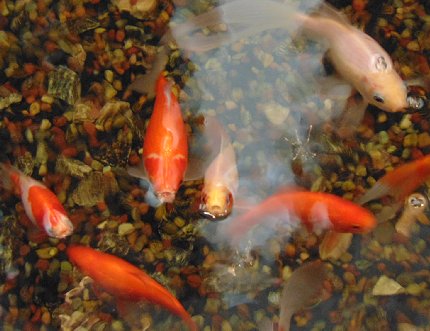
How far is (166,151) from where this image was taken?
247 centimetres

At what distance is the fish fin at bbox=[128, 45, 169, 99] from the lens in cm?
285

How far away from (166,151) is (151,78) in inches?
21.6

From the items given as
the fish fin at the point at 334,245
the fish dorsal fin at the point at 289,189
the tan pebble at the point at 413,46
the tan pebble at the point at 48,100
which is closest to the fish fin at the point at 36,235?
the tan pebble at the point at 48,100

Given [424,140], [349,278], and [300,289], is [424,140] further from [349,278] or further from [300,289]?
[300,289]

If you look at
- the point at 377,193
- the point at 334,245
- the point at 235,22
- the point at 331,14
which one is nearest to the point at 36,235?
the point at 334,245

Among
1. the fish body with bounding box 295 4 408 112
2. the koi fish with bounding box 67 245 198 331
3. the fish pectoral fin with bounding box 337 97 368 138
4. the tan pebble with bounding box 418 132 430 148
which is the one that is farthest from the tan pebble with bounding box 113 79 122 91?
the tan pebble with bounding box 418 132 430 148

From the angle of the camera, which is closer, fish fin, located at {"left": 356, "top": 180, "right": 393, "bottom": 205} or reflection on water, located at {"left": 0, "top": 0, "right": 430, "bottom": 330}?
reflection on water, located at {"left": 0, "top": 0, "right": 430, "bottom": 330}

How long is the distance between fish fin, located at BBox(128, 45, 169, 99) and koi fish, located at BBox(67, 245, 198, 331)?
778 millimetres

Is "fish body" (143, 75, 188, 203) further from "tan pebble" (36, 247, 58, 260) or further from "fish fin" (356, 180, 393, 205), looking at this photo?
"fish fin" (356, 180, 393, 205)

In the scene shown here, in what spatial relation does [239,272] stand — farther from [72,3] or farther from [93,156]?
[72,3]

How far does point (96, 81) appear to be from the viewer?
2.89 m

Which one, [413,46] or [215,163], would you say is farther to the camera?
[413,46]

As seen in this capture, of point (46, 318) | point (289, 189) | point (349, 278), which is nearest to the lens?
point (46, 318)

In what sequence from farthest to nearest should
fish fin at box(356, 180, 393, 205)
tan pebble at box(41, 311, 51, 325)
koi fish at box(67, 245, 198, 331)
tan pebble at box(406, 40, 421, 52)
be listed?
tan pebble at box(406, 40, 421, 52) → fish fin at box(356, 180, 393, 205) → tan pebble at box(41, 311, 51, 325) → koi fish at box(67, 245, 198, 331)
